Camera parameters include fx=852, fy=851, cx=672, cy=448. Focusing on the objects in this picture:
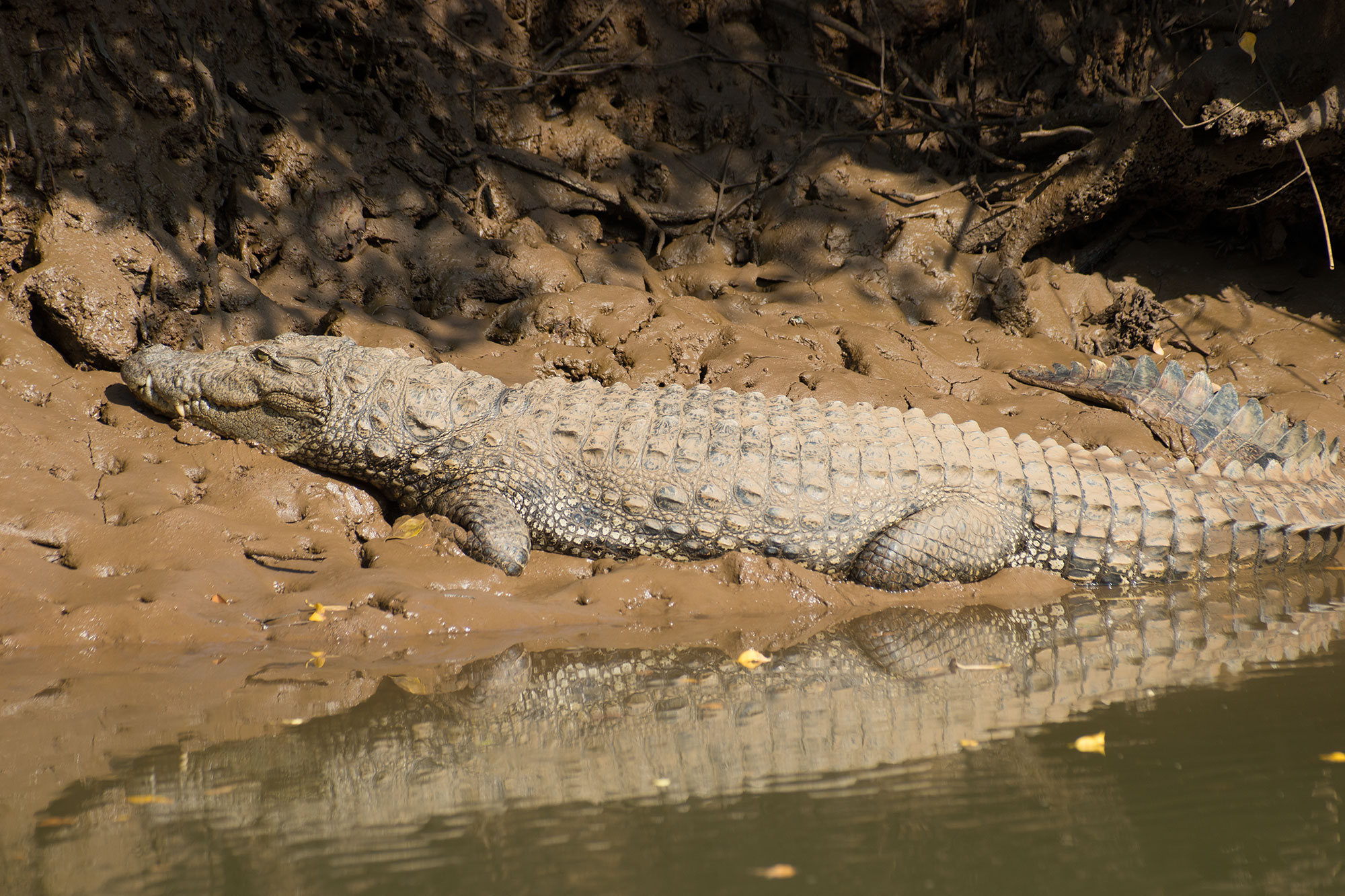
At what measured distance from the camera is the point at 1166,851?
199cm

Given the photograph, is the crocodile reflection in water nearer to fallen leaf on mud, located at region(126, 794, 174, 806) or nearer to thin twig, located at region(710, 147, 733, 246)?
fallen leaf on mud, located at region(126, 794, 174, 806)

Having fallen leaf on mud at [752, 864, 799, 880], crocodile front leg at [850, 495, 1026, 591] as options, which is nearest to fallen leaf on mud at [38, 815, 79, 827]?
fallen leaf on mud at [752, 864, 799, 880]

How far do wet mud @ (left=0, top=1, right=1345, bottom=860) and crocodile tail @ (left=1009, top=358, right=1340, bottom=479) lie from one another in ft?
0.80

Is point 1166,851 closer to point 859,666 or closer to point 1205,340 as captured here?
point 859,666

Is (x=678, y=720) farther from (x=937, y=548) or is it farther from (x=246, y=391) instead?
(x=246, y=391)

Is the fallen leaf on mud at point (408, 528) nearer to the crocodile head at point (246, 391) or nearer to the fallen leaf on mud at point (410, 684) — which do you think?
the crocodile head at point (246, 391)

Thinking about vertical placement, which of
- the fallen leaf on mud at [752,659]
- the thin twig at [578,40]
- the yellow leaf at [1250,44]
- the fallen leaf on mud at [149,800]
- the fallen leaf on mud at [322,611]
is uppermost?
the thin twig at [578,40]

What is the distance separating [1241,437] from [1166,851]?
4.57m

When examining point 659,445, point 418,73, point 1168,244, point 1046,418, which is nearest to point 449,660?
point 659,445

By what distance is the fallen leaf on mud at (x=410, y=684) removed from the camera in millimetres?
3237

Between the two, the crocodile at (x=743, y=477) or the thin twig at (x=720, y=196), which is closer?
the crocodile at (x=743, y=477)

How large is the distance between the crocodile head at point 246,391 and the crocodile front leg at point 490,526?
1028 millimetres

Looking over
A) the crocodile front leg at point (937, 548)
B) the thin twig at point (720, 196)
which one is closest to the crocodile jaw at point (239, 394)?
the crocodile front leg at point (937, 548)

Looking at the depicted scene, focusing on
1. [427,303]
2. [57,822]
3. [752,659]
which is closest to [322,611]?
[57,822]
